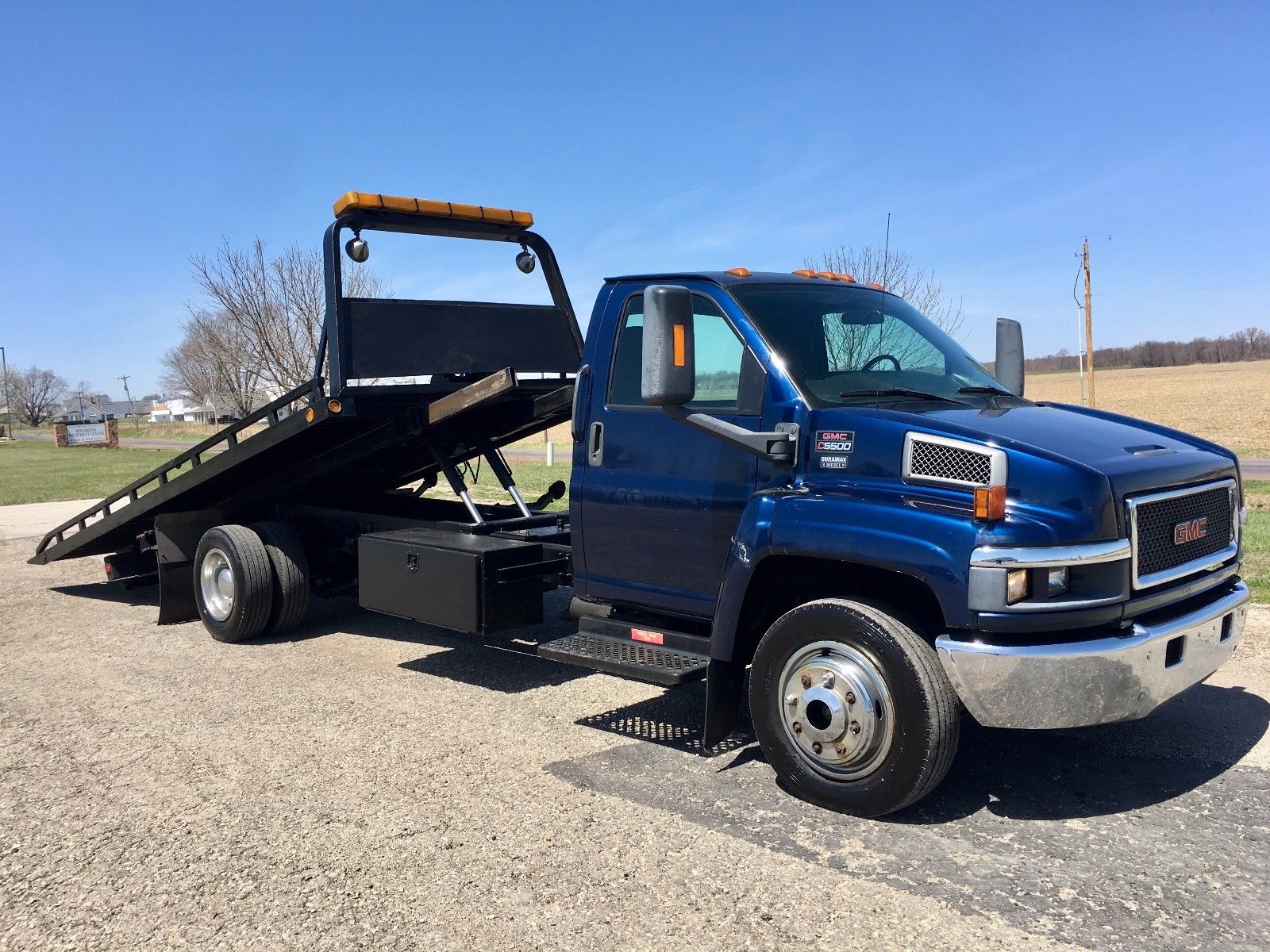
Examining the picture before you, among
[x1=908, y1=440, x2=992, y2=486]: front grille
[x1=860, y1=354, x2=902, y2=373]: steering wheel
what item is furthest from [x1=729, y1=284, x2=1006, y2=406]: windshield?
[x1=908, y1=440, x2=992, y2=486]: front grille

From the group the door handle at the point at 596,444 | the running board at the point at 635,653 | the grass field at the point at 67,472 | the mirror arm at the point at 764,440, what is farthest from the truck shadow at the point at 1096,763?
the grass field at the point at 67,472

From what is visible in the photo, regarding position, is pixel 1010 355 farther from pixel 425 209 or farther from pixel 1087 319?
pixel 1087 319

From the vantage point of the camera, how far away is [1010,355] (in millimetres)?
5629

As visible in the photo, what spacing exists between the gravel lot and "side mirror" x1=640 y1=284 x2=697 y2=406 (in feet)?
5.51

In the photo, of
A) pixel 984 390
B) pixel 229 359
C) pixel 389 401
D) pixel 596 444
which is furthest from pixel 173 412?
pixel 984 390

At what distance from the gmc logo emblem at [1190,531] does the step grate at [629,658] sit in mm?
1941

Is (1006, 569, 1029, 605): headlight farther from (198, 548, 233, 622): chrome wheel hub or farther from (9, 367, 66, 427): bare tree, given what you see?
(9, 367, 66, 427): bare tree

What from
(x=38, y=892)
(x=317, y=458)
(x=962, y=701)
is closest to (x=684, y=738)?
(x=962, y=701)

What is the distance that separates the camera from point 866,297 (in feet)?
17.2

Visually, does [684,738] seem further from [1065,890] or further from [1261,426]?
[1261,426]

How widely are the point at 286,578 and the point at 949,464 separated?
5118 millimetres

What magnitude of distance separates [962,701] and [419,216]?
468cm

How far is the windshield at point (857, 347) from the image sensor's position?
4.58m

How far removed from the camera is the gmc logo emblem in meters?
4.12
